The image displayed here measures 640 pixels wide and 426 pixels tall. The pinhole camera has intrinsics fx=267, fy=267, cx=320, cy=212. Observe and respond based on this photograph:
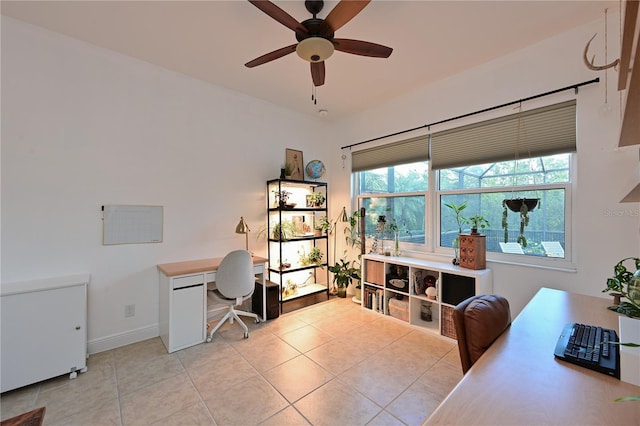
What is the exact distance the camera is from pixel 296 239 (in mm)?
3715

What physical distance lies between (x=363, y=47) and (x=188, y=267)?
8.42ft

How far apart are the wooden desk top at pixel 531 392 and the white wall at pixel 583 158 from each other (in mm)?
1434

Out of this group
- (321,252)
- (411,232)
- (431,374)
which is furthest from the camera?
(321,252)

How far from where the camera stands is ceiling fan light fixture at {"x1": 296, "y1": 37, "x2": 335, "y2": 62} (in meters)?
1.82

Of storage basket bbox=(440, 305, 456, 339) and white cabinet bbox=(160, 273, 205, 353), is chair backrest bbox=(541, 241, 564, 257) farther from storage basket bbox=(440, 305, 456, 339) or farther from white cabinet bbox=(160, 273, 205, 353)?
white cabinet bbox=(160, 273, 205, 353)

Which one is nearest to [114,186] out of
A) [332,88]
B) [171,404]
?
[171,404]

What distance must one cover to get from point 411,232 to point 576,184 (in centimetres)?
166

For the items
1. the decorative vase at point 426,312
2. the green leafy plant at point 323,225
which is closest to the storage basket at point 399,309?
the decorative vase at point 426,312

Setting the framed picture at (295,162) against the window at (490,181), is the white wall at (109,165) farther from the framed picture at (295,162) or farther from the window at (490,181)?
the window at (490,181)

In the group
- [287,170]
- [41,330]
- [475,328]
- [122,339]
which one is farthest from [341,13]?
[122,339]

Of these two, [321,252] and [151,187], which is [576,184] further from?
[151,187]

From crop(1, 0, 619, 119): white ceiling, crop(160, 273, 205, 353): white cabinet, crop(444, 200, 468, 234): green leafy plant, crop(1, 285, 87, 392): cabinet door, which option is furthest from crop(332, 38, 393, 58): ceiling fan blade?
crop(1, 285, 87, 392): cabinet door

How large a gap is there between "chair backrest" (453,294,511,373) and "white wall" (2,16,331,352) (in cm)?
283

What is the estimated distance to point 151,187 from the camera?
9.32 feet
